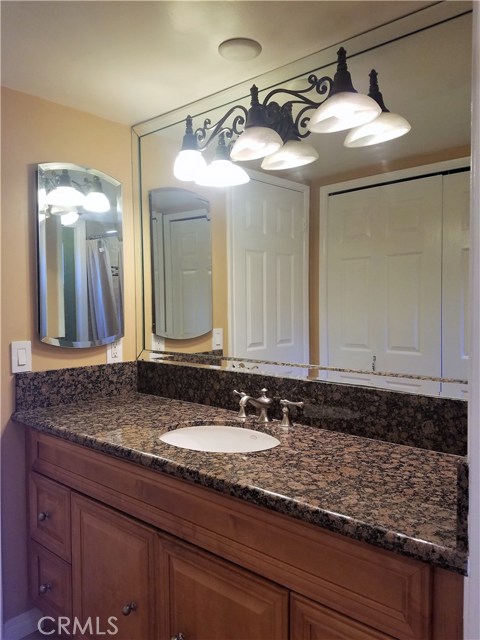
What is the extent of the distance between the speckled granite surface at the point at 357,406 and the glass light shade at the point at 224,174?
31.2 inches

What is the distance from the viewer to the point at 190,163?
199 cm

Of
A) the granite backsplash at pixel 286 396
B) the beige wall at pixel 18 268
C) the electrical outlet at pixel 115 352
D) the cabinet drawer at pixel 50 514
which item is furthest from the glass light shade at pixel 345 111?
the cabinet drawer at pixel 50 514

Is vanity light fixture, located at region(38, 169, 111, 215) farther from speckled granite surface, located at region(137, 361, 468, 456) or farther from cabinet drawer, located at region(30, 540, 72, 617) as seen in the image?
cabinet drawer, located at region(30, 540, 72, 617)

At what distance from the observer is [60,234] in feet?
6.35

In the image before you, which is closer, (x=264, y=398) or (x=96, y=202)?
(x=264, y=398)

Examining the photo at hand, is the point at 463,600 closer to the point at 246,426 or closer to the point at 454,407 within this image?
the point at 454,407

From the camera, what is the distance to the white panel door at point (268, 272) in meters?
1.66

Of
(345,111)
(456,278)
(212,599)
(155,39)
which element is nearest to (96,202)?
(155,39)

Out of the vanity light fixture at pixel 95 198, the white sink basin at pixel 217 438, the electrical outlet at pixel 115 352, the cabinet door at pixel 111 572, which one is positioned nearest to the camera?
the cabinet door at pixel 111 572

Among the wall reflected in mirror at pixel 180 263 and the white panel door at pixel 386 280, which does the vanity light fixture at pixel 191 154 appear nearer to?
the wall reflected in mirror at pixel 180 263

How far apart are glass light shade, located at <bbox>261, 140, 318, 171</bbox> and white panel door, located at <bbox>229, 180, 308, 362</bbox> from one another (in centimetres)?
8

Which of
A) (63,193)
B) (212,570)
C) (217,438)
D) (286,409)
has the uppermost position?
(63,193)

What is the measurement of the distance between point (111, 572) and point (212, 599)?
48cm

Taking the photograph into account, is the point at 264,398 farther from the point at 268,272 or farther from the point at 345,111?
the point at 345,111
